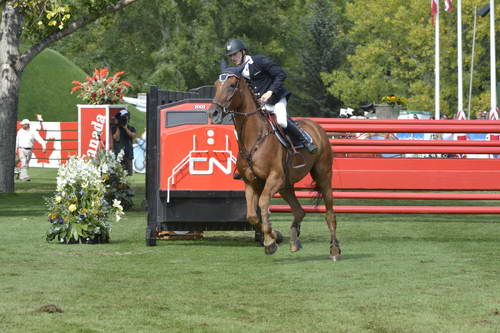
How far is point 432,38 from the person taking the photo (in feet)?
195

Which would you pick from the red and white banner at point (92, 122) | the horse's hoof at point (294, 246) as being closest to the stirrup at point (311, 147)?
the horse's hoof at point (294, 246)

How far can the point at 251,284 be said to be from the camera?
36.9 ft

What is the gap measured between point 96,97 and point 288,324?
1926 cm

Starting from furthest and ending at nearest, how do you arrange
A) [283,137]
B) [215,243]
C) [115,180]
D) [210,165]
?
[115,180] < [215,243] < [210,165] < [283,137]

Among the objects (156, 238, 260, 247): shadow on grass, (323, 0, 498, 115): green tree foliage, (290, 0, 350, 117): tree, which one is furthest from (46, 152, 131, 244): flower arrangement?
(290, 0, 350, 117): tree

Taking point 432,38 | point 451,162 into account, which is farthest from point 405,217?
point 432,38

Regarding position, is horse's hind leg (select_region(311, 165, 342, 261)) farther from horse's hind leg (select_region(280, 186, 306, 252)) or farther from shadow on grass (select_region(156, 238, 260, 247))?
shadow on grass (select_region(156, 238, 260, 247))

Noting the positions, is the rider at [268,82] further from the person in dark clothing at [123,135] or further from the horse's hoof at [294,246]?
the person in dark clothing at [123,135]

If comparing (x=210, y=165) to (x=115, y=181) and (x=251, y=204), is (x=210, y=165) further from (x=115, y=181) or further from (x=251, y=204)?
(x=115, y=181)

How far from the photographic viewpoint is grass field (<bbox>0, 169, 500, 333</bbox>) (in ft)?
29.2

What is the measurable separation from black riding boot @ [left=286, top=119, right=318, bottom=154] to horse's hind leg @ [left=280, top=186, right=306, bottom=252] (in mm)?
723

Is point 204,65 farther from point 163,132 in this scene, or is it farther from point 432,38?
point 163,132

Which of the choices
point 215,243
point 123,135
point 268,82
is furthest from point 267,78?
point 123,135

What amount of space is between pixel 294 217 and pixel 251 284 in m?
3.25
